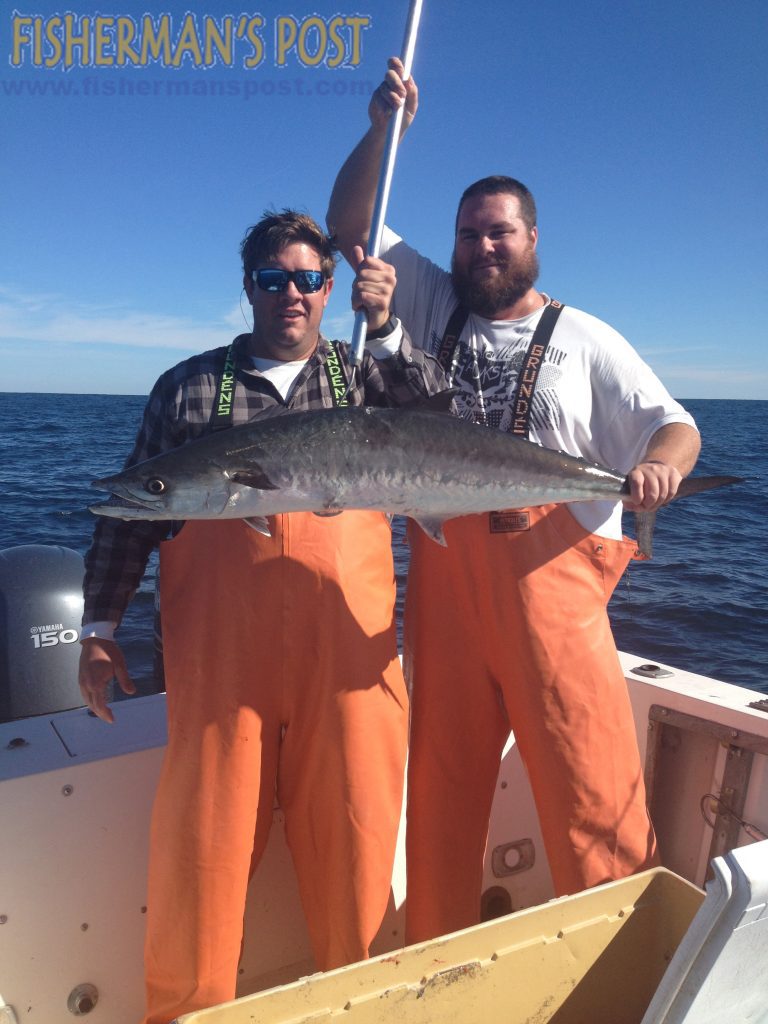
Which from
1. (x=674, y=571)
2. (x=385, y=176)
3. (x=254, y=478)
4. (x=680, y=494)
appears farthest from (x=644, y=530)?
(x=674, y=571)

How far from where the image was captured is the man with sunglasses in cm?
286

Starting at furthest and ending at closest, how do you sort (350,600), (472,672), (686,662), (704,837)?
→ (686,662)
(704,837)
(472,672)
(350,600)

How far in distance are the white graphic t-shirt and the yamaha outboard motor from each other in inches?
116

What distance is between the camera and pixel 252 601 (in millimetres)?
2908

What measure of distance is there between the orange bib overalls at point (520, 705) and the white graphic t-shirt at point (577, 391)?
336 millimetres

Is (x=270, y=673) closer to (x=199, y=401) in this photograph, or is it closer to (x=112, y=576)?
(x=112, y=576)

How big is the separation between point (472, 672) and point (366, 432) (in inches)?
50.5

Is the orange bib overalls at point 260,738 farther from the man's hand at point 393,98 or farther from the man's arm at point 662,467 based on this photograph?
the man's hand at point 393,98

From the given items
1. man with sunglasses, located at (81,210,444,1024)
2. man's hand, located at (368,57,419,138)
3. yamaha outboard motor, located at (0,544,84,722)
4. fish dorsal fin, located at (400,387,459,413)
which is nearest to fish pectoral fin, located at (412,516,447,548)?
man with sunglasses, located at (81,210,444,1024)

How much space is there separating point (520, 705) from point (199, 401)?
1.78m

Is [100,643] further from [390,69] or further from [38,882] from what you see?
[390,69]

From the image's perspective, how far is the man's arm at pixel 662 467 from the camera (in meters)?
→ 3.06

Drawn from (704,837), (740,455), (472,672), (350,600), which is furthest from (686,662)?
(740,455)

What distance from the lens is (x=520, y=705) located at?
332 cm
